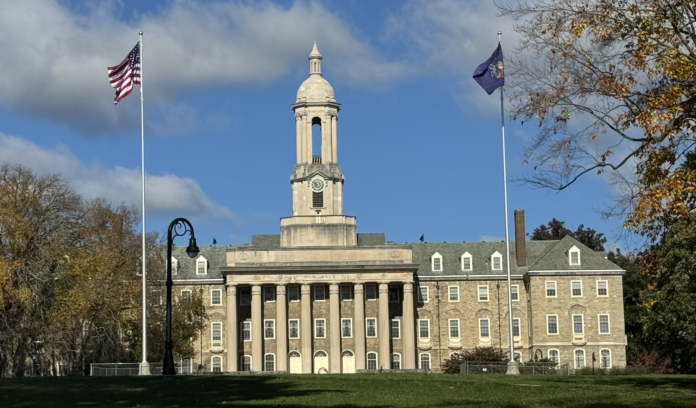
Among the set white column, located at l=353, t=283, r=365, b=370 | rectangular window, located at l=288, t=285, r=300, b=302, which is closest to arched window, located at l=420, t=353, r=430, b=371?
white column, located at l=353, t=283, r=365, b=370

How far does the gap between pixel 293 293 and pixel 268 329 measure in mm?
4000

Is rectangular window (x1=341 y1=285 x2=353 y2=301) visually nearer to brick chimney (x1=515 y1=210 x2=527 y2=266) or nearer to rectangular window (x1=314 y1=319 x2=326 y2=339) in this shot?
rectangular window (x1=314 y1=319 x2=326 y2=339)

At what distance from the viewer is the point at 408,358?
326 feet

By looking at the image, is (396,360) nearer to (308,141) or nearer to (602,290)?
(602,290)

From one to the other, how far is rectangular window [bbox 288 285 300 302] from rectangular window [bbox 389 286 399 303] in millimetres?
8469

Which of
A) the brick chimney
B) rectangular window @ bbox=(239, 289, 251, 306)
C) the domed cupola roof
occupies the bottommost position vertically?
rectangular window @ bbox=(239, 289, 251, 306)

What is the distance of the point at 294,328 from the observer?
10388 cm

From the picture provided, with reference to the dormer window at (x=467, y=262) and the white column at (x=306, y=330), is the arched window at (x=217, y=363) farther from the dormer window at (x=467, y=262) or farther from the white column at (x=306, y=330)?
the dormer window at (x=467, y=262)

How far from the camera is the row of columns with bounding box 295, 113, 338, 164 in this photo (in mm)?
107000

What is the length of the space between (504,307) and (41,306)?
47.7m

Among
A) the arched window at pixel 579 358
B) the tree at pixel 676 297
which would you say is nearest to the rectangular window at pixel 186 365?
the arched window at pixel 579 358

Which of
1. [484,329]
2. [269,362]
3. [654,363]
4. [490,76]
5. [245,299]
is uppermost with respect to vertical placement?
[490,76]

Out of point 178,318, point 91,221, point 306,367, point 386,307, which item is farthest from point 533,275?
point 91,221

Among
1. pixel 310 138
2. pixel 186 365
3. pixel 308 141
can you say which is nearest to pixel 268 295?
pixel 186 365
